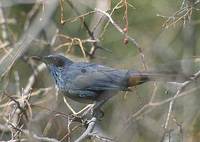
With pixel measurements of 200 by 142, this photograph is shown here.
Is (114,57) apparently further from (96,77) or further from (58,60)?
(96,77)

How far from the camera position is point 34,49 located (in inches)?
297

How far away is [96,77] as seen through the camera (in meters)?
5.42

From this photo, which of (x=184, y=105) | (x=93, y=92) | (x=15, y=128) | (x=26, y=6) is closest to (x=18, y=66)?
(x=26, y=6)

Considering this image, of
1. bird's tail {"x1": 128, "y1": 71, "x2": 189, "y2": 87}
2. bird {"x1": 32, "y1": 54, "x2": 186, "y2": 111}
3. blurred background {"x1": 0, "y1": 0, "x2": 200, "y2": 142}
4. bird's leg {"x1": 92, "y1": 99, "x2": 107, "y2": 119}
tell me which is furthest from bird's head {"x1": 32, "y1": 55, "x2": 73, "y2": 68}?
bird's tail {"x1": 128, "y1": 71, "x2": 189, "y2": 87}

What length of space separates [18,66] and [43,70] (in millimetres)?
1515

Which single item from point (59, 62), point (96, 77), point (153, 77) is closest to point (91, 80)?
point (96, 77)

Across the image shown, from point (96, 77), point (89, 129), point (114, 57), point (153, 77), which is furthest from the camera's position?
point (114, 57)

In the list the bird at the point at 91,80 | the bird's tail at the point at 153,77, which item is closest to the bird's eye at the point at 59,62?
the bird at the point at 91,80

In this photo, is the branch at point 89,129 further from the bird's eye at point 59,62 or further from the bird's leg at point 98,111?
the bird's eye at point 59,62

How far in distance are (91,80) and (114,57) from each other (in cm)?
244

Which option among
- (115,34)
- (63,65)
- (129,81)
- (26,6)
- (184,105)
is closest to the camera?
(129,81)

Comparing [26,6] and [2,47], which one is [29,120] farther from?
[26,6]

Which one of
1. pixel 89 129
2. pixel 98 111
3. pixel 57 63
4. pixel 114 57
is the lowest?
pixel 89 129

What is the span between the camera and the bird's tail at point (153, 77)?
15.2 ft
